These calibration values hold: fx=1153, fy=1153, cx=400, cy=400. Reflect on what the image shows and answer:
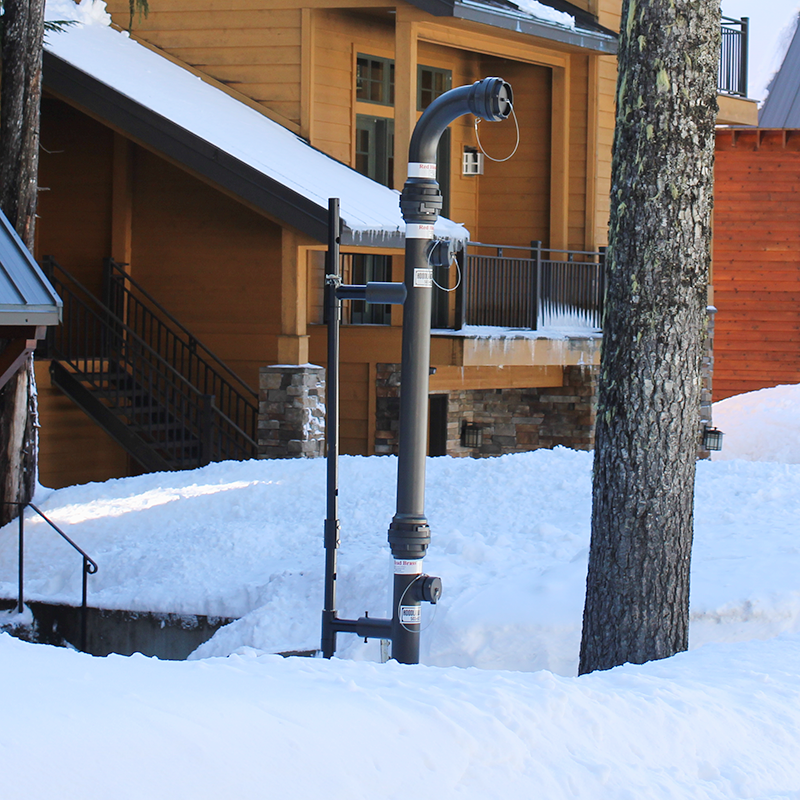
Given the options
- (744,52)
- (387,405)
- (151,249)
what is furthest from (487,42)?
(744,52)

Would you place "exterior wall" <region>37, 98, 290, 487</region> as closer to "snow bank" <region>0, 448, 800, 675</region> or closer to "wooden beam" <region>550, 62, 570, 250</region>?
"snow bank" <region>0, 448, 800, 675</region>

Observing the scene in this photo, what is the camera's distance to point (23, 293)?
772 centimetres

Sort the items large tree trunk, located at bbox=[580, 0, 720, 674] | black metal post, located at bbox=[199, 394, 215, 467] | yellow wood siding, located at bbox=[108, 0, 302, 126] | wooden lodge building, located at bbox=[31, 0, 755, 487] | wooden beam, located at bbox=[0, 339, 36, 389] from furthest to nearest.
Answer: yellow wood siding, located at bbox=[108, 0, 302, 126], wooden lodge building, located at bbox=[31, 0, 755, 487], black metal post, located at bbox=[199, 394, 215, 467], wooden beam, located at bbox=[0, 339, 36, 389], large tree trunk, located at bbox=[580, 0, 720, 674]

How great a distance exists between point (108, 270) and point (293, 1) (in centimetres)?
435

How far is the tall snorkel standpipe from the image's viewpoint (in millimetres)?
5930

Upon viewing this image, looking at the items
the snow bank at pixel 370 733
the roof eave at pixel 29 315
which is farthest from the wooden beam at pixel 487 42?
the snow bank at pixel 370 733

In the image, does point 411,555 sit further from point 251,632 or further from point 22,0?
point 22,0

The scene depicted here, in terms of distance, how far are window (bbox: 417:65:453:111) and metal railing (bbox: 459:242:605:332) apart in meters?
2.90

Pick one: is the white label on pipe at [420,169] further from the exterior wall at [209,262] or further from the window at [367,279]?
the window at [367,279]

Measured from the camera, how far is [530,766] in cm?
371

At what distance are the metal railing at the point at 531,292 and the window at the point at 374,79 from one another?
2765 mm

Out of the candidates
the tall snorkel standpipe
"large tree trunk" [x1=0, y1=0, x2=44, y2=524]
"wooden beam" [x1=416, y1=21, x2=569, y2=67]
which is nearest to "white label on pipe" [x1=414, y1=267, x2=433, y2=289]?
the tall snorkel standpipe

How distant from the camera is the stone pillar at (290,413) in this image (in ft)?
44.4

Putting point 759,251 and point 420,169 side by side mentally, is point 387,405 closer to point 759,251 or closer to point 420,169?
point 420,169
